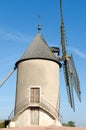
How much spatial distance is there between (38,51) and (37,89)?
12.1 ft

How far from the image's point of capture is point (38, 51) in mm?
23719

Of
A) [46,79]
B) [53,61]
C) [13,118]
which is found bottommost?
[13,118]

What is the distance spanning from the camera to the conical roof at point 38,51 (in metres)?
23.2

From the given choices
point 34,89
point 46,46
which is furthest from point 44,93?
point 46,46

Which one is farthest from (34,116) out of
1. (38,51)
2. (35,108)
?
(38,51)

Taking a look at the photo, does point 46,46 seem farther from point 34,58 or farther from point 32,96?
point 32,96

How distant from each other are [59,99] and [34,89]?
9.61 feet

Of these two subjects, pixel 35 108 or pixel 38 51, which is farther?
pixel 38 51

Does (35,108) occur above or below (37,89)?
below

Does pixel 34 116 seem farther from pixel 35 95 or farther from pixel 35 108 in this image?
pixel 35 95

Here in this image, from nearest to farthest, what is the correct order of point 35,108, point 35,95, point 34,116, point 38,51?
point 34,116
point 35,108
point 35,95
point 38,51

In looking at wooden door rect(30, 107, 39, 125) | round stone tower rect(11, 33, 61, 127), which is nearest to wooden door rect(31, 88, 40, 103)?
round stone tower rect(11, 33, 61, 127)

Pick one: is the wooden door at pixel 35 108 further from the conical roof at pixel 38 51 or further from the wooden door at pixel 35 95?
the conical roof at pixel 38 51

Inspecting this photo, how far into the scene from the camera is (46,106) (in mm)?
21703
